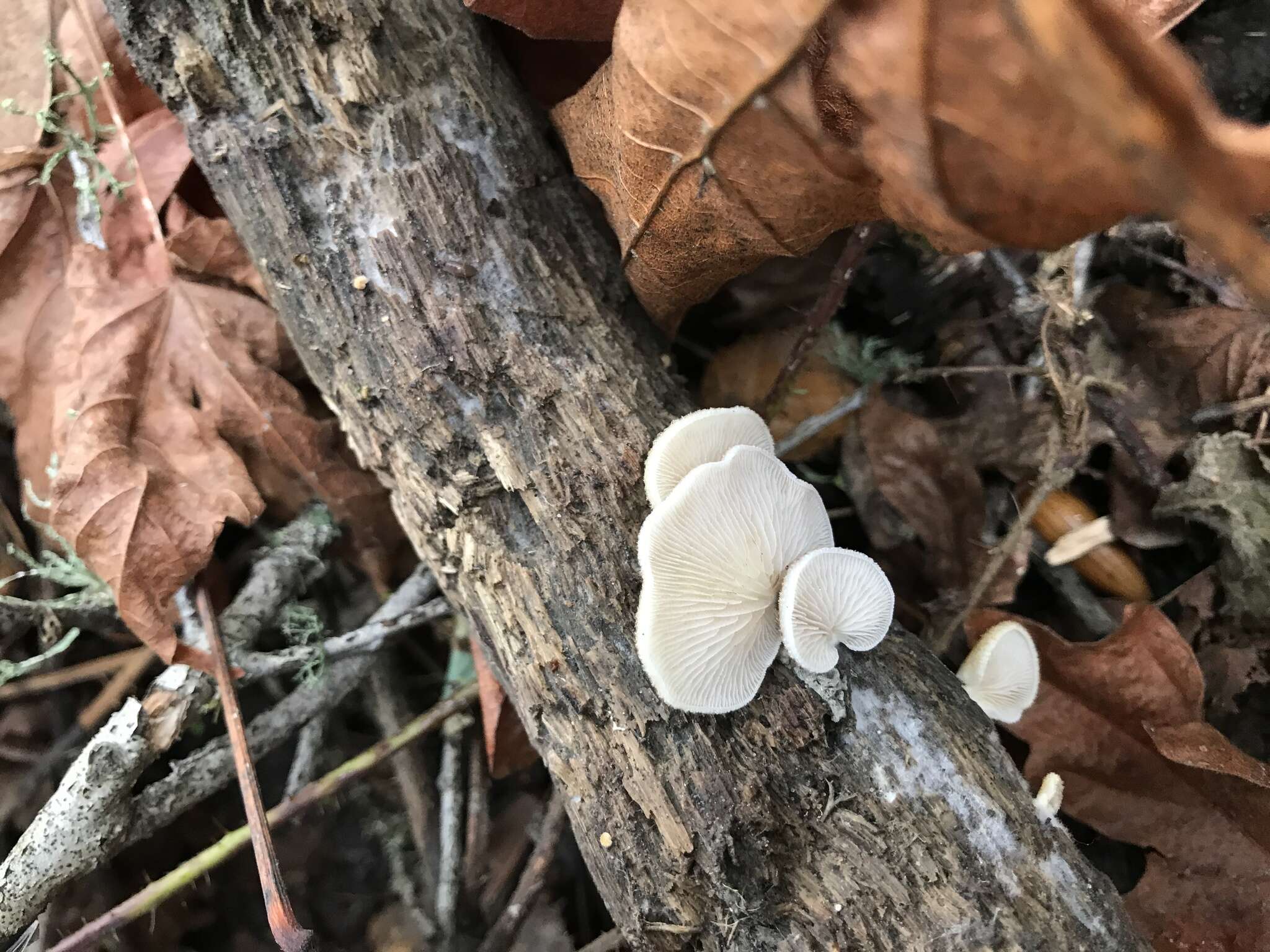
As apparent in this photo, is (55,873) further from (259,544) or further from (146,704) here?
(259,544)

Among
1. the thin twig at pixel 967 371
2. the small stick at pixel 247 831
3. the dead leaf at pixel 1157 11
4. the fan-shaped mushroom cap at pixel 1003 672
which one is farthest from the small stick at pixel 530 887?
the dead leaf at pixel 1157 11

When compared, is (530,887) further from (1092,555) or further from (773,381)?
(1092,555)

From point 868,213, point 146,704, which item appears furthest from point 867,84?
point 146,704

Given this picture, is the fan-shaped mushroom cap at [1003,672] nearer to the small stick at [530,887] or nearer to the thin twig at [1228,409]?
the thin twig at [1228,409]

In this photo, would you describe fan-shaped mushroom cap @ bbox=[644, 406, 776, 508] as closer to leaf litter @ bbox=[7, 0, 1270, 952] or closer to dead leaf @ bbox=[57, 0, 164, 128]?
leaf litter @ bbox=[7, 0, 1270, 952]

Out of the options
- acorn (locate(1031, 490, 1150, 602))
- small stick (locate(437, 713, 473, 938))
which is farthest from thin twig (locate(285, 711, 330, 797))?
acorn (locate(1031, 490, 1150, 602))

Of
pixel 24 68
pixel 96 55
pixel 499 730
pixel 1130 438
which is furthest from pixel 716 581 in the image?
pixel 24 68
